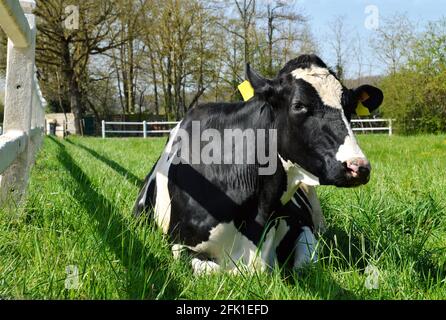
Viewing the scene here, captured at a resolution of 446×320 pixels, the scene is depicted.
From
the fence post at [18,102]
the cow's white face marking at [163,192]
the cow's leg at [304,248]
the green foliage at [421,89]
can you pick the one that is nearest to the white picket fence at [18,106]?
the fence post at [18,102]

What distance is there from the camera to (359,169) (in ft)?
6.82

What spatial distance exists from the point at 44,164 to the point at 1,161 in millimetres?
4457

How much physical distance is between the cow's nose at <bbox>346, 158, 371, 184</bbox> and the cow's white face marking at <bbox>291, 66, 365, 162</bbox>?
2.4 inches

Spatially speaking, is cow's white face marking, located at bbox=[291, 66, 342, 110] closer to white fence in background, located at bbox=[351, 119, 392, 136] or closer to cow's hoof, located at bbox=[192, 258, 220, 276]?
cow's hoof, located at bbox=[192, 258, 220, 276]

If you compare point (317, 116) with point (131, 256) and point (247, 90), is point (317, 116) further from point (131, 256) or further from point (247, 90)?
point (131, 256)

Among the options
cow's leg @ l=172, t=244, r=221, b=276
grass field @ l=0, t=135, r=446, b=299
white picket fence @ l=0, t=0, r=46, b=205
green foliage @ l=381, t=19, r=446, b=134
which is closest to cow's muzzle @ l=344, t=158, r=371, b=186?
grass field @ l=0, t=135, r=446, b=299

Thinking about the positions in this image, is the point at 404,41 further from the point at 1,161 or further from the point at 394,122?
the point at 1,161

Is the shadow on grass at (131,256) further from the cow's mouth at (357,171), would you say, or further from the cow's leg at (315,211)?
the cow's leg at (315,211)

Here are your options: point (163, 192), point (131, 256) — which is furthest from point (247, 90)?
point (131, 256)

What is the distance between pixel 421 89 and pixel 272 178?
20.0 metres

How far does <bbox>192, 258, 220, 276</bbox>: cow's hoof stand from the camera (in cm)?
235

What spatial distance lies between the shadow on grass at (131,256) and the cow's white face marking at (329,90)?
87 cm
